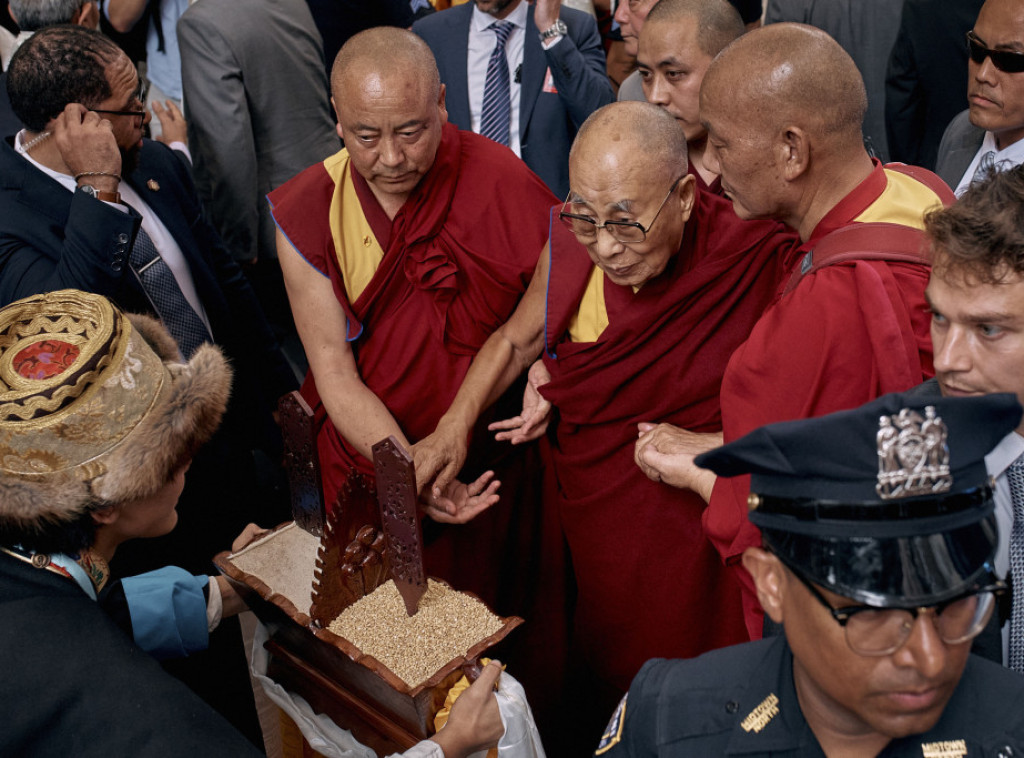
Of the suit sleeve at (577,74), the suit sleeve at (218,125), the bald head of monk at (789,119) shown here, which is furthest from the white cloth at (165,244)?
the bald head of monk at (789,119)

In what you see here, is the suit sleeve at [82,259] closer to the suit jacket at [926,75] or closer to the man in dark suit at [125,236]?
the man in dark suit at [125,236]

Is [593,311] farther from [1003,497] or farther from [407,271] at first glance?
Result: [1003,497]

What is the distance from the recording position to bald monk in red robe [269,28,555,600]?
259cm

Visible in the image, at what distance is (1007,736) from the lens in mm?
1207

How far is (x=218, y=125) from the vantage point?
4016 millimetres

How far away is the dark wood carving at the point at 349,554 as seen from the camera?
6.81 ft

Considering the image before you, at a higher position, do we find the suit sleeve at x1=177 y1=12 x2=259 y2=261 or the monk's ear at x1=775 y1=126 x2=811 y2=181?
the monk's ear at x1=775 y1=126 x2=811 y2=181

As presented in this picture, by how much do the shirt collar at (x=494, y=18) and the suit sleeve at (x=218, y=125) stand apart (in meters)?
1.03

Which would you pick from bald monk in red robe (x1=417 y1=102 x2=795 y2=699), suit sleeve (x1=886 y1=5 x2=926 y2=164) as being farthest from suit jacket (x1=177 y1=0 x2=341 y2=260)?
suit sleeve (x1=886 y1=5 x2=926 y2=164)

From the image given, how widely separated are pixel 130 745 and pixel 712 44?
243 cm

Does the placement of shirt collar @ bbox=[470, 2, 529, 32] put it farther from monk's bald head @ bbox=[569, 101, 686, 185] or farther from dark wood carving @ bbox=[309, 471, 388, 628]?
dark wood carving @ bbox=[309, 471, 388, 628]

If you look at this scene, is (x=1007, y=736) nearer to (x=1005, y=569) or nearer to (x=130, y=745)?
(x=1005, y=569)

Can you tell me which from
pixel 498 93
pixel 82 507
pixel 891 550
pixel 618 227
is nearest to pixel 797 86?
pixel 618 227

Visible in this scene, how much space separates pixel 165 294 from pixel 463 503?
1137 mm
